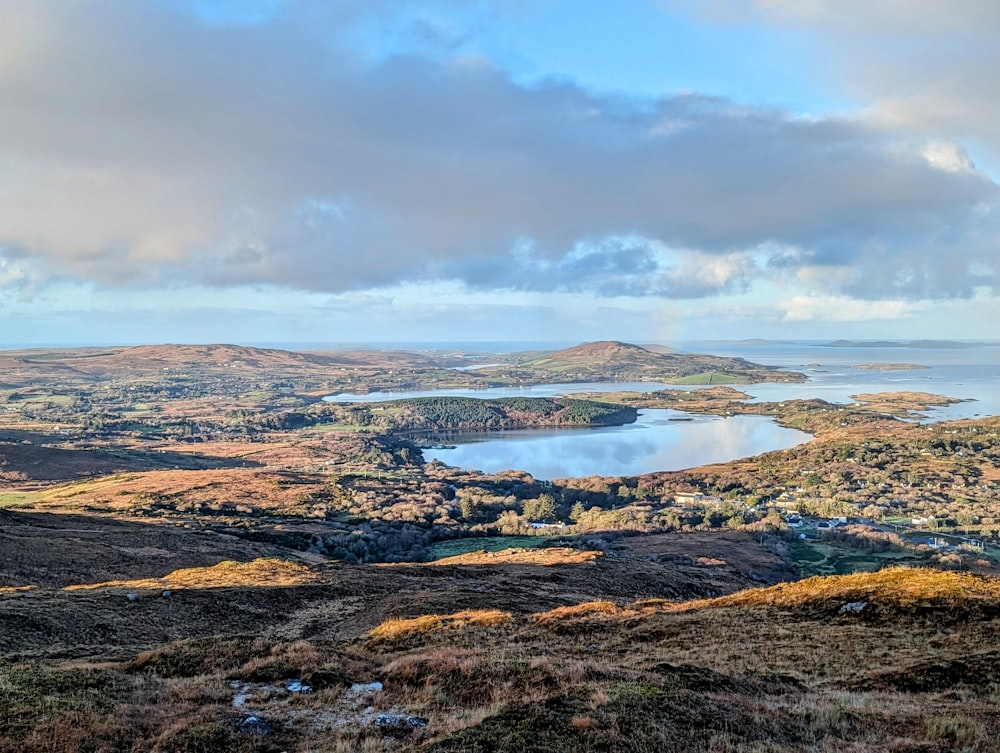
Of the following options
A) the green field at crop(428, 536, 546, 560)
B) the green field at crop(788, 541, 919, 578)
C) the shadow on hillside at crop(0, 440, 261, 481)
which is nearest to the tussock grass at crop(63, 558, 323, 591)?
the green field at crop(428, 536, 546, 560)

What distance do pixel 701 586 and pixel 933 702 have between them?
30609mm

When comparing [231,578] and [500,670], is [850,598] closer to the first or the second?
[500,670]

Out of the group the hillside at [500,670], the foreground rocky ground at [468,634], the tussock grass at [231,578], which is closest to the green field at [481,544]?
the foreground rocky ground at [468,634]

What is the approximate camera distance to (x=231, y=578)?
33156 mm

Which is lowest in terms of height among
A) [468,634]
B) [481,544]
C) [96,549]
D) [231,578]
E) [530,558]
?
[481,544]

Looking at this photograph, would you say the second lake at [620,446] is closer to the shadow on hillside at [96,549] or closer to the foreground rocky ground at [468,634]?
the foreground rocky ground at [468,634]

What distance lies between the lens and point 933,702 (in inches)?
488

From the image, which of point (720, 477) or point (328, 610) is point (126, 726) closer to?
point (328, 610)

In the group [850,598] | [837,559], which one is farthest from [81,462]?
[850,598]

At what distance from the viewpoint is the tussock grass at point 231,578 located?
30.7 meters

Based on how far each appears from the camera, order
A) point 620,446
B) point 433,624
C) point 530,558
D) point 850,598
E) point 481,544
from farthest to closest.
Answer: point 620,446
point 481,544
point 530,558
point 850,598
point 433,624

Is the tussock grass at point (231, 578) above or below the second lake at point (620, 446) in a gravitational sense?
above

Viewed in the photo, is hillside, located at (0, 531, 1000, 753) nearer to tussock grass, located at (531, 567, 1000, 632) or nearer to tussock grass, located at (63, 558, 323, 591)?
tussock grass, located at (531, 567, 1000, 632)

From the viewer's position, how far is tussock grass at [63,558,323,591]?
3066cm
